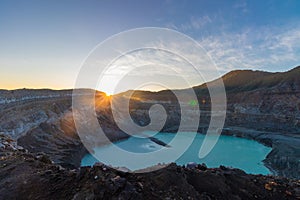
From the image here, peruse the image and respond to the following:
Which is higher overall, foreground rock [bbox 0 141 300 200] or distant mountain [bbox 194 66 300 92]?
distant mountain [bbox 194 66 300 92]

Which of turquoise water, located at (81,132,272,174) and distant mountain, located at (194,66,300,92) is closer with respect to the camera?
turquoise water, located at (81,132,272,174)

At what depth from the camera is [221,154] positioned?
29094 millimetres

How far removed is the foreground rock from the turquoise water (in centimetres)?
1589

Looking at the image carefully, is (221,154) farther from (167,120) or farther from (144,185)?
(144,185)

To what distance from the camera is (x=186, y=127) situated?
167 ft

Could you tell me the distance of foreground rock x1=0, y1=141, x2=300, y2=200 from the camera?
181 inches

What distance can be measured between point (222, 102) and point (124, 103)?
2916cm

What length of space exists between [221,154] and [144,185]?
88.4 ft

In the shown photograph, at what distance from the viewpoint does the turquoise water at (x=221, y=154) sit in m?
22.9

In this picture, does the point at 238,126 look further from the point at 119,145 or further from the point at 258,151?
the point at 119,145

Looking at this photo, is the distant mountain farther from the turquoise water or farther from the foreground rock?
the foreground rock

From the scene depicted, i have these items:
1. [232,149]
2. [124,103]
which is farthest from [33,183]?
[124,103]

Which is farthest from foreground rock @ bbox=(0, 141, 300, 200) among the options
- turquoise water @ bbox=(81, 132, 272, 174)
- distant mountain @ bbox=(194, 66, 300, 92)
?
distant mountain @ bbox=(194, 66, 300, 92)

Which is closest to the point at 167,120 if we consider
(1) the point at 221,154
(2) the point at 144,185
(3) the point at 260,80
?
(1) the point at 221,154
